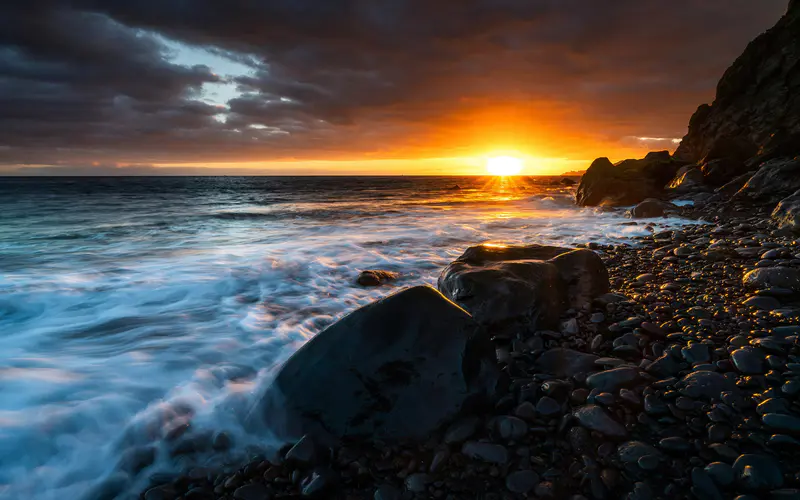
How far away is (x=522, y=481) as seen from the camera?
2.17m

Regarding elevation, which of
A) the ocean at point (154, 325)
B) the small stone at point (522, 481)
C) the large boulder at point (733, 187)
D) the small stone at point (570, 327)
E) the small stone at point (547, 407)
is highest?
the large boulder at point (733, 187)

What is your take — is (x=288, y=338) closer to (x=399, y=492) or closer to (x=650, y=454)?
(x=399, y=492)

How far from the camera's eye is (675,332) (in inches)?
146

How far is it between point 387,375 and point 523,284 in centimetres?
209

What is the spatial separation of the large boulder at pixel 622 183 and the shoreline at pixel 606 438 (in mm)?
18680

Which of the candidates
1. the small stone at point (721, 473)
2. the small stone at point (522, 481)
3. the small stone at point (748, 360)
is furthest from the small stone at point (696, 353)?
the small stone at point (522, 481)

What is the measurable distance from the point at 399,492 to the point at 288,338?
271cm

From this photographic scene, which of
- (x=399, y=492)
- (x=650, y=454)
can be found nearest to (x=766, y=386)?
(x=650, y=454)

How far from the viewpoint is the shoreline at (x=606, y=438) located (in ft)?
6.99

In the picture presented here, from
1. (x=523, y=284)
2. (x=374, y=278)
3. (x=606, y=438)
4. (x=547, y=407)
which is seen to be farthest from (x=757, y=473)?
(x=374, y=278)

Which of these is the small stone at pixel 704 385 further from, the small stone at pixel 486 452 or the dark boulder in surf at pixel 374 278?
the dark boulder in surf at pixel 374 278

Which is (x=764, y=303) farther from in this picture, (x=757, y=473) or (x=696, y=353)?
(x=757, y=473)

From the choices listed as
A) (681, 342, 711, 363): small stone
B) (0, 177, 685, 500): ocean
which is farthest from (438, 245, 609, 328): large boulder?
(0, 177, 685, 500): ocean

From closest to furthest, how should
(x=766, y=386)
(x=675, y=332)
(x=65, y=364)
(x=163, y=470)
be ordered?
1. (x=163, y=470)
2. (x=766, y=386)
3. (x=675, y=332)
4. (x=65, y=364)
